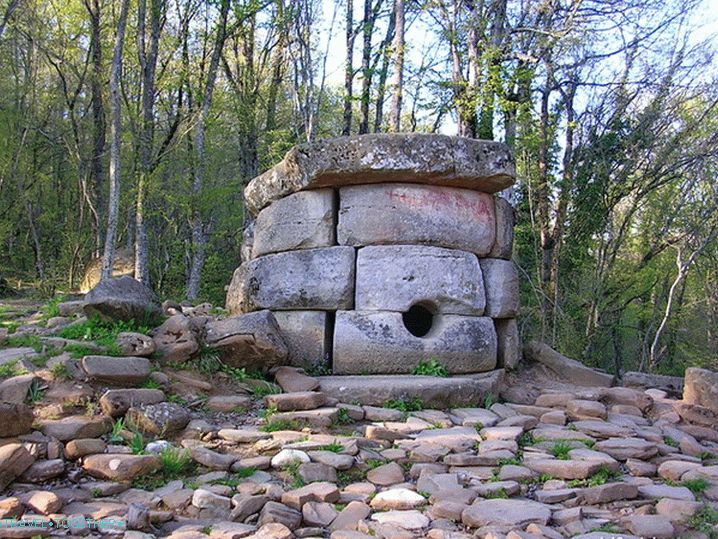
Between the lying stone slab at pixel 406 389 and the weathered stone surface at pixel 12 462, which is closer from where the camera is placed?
the weathered stone surface at pixel 12 462

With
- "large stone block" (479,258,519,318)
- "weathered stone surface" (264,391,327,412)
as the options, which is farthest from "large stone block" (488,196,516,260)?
"weathered stone surface" (264,391,327,412)

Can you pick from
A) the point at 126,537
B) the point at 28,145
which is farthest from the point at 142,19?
the point at 126,537

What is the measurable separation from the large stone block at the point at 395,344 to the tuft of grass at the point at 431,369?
0.17 feet

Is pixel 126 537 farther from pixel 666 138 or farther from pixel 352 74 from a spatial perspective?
pixel 352 74

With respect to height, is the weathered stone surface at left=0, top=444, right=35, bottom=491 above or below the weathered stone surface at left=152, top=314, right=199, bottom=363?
below

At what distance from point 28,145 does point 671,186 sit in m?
15.1

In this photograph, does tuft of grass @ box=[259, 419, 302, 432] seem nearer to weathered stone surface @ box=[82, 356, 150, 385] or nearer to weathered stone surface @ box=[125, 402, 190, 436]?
weathered stone surface @ box=[125, 402, 190, 436]

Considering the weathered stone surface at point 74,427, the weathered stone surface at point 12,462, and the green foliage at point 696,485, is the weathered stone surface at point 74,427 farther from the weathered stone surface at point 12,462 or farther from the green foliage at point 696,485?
the green foliage at point 696,485

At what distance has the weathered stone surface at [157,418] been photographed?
404cm

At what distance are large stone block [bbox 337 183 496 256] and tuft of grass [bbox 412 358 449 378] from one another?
1.22 meters

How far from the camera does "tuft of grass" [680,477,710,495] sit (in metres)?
3.60

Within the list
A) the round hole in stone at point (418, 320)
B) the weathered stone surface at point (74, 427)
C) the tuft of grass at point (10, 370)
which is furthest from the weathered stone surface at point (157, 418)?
the round hole in stone at point (418, 320)

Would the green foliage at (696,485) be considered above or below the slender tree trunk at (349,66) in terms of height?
below

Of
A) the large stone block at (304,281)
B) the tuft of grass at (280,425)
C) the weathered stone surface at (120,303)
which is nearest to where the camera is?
the tuft of grass at (280,425)
